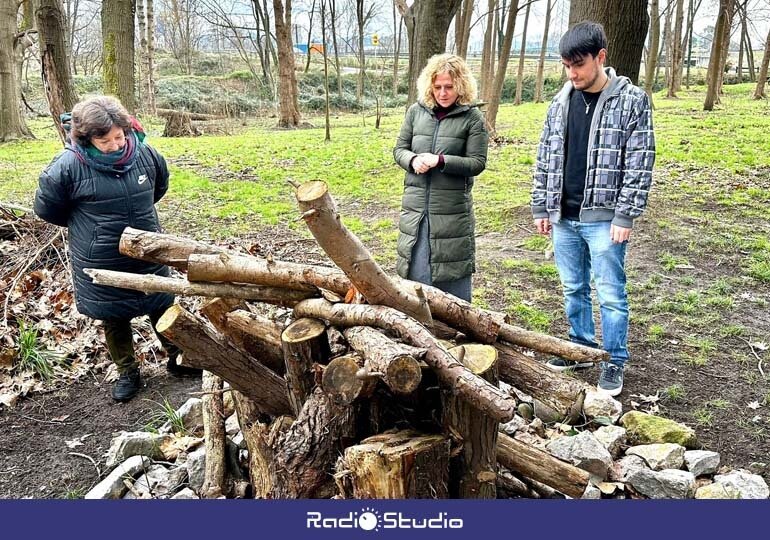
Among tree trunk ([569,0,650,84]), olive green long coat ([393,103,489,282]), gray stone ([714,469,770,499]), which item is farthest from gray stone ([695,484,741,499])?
tree trunk ([569,0,650,84])

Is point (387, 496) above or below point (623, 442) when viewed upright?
above

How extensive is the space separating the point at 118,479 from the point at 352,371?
1534mm

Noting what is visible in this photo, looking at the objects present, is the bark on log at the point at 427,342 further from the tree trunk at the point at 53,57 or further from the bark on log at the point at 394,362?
the tree trunk at the point at 53,57

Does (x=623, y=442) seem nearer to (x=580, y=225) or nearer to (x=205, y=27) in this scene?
(x=580, y=225)

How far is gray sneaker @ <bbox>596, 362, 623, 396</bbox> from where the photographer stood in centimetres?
352

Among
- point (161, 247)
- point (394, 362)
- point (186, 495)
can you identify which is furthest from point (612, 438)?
point (161, 247)

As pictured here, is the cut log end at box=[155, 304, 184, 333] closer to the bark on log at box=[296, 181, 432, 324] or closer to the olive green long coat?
the bark on log at box=[296, 181, 432, 324]

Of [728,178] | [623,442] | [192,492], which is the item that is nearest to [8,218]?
[192,492]

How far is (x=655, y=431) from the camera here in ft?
9.80

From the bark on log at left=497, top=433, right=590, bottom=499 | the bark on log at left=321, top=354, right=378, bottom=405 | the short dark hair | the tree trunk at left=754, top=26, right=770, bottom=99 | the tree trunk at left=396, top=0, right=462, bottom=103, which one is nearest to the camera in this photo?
the bark on log at left=321, top=354, right=378, bottom=405

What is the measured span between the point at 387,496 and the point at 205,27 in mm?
43284

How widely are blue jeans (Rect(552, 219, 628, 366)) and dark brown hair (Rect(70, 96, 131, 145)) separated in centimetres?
252

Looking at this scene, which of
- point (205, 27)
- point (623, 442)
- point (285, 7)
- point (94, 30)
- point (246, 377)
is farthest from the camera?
point (205, 27)

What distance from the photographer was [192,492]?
2.62 meters
